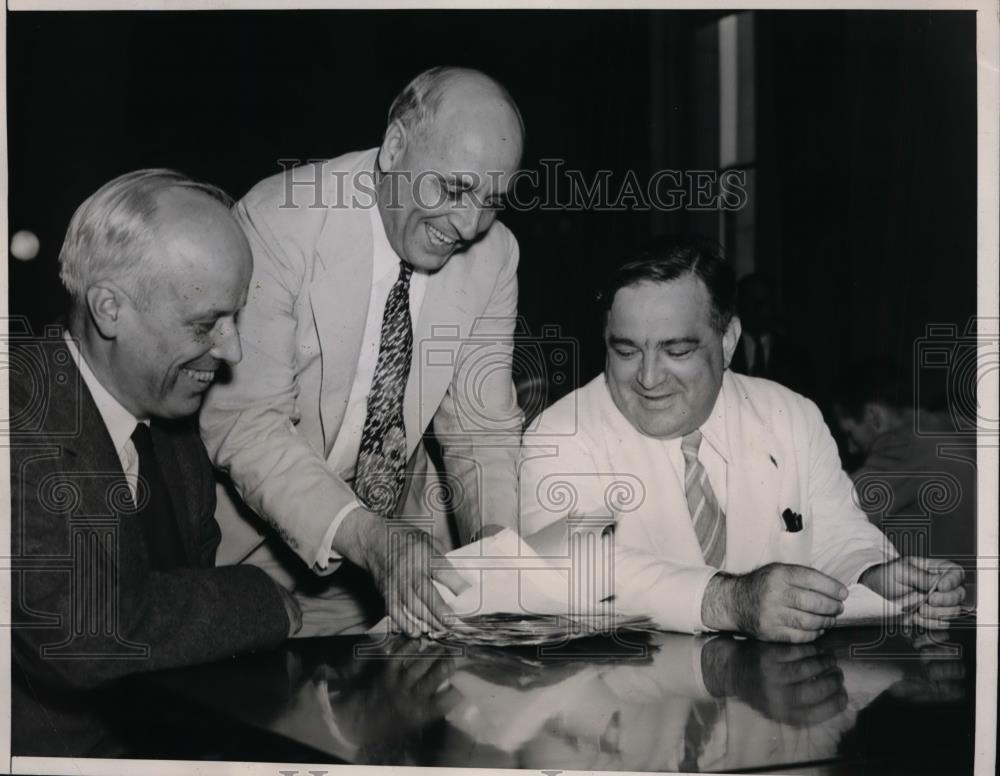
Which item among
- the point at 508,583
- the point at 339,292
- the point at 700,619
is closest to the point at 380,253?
the point at 339,292

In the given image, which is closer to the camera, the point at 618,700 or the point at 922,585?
the point at 618,700


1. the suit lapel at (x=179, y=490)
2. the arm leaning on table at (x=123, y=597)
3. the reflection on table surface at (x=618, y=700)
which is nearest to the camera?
the reflection on table surface at (x=618, y=700)

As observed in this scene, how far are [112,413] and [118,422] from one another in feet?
0.08

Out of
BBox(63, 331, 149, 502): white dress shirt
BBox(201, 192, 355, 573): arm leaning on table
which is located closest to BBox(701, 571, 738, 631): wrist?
BBox(201, 192, 355, 573): arm leaning on table

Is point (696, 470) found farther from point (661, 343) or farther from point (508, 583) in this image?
point (508, 583)

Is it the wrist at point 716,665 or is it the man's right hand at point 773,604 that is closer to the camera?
the wrist at point 716,665

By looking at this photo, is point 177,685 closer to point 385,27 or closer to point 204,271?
point 204,271

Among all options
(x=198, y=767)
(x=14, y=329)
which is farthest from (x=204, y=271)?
(x=198, y=767)

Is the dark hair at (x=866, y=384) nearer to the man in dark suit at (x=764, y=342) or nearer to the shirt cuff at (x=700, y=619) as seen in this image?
the man in dark suit at (x=764, y=342)

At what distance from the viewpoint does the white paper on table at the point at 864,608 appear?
2512 mm

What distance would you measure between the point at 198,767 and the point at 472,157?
1561 millimetres

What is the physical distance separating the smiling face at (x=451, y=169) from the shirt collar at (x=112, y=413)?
29.2 inches

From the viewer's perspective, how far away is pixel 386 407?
254 cm

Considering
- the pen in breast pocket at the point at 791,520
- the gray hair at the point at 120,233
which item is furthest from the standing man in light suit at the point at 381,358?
the pen in breast pocket at the point at 791,520
